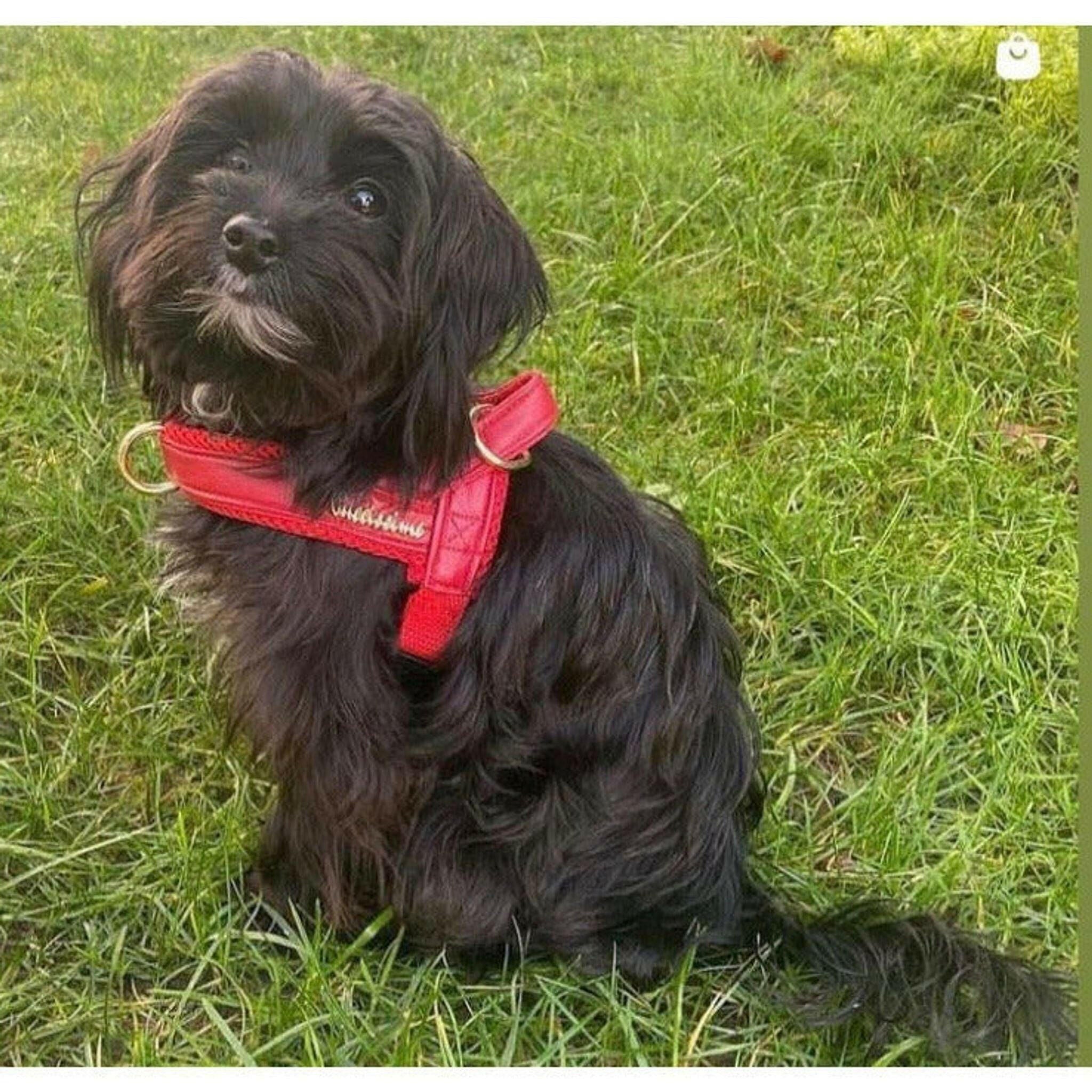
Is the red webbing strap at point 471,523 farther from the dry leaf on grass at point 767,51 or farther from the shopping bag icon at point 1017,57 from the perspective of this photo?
the dry leaf on grass at point 767,51

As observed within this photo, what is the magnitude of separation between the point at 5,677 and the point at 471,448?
47.5 inches

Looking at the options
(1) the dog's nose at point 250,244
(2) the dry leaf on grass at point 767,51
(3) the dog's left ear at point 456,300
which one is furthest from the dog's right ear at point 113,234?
(2) the dry leaf on grass at point 767,51

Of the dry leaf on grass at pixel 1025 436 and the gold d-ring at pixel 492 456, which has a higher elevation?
the gold d-ring at pixel 492 456

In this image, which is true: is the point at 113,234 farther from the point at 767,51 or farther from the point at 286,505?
the point at 767,51

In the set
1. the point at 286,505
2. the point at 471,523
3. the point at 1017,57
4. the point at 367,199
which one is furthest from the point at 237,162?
the point at 1017,57

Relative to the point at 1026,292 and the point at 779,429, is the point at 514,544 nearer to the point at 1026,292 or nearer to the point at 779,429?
the point at 779,429

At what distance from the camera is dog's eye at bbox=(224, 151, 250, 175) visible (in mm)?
1953

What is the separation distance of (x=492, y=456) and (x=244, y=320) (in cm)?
41

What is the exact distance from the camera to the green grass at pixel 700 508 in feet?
7.71

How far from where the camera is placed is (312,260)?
6.14 ft

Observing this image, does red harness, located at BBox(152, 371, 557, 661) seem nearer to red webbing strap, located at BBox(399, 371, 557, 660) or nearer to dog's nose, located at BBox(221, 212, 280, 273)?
red webbing strap, located at BBox(399, 371, 557, 660)

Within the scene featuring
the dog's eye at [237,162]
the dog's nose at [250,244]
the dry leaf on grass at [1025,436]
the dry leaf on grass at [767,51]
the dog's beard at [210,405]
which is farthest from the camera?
the dry leaf on grass at [767,51]

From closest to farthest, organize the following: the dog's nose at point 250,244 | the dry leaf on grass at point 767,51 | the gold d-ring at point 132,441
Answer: the dog's nose at point 250,244 → the gold d-ring at point 132,441 → the dry leaf on grass at point 767,51

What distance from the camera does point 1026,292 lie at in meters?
3.43
